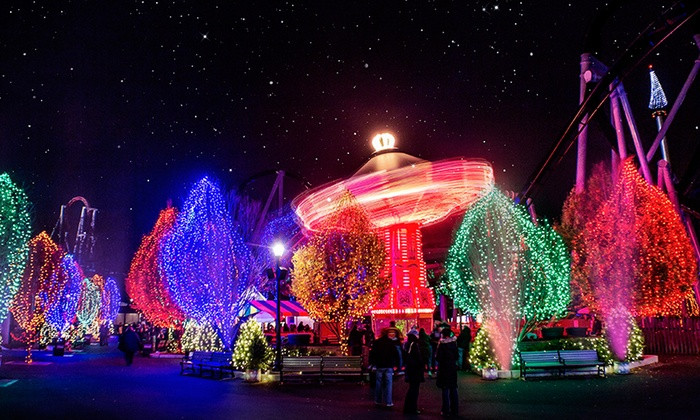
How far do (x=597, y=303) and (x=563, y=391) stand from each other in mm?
7786

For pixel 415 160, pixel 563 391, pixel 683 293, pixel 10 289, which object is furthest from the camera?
pixel 415 160

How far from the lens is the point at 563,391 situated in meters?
13.2

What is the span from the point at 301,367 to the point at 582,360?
7820 mm

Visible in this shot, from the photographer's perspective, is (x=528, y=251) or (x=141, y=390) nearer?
(x=141, y=390)

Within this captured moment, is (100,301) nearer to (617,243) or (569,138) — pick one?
(569,138)

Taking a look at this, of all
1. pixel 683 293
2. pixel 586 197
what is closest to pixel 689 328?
pixel 683 293

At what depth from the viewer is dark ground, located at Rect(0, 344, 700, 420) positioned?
1012cm

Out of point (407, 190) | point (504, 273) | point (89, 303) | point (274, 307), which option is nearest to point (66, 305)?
point (274, 307)

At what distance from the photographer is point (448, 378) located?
10.1 metres

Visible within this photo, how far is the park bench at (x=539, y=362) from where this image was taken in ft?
52.1

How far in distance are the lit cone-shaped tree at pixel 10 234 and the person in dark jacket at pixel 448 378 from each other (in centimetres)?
1471

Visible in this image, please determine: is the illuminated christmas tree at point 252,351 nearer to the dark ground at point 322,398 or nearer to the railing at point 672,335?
the dark ground at point 322,398

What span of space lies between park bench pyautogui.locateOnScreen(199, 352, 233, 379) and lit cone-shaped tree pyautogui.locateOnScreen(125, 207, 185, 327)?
37.1ft

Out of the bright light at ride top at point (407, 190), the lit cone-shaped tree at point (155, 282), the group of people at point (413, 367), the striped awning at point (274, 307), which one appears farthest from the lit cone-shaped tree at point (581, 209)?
the lit cone-shaped tree at point (155, 282)
